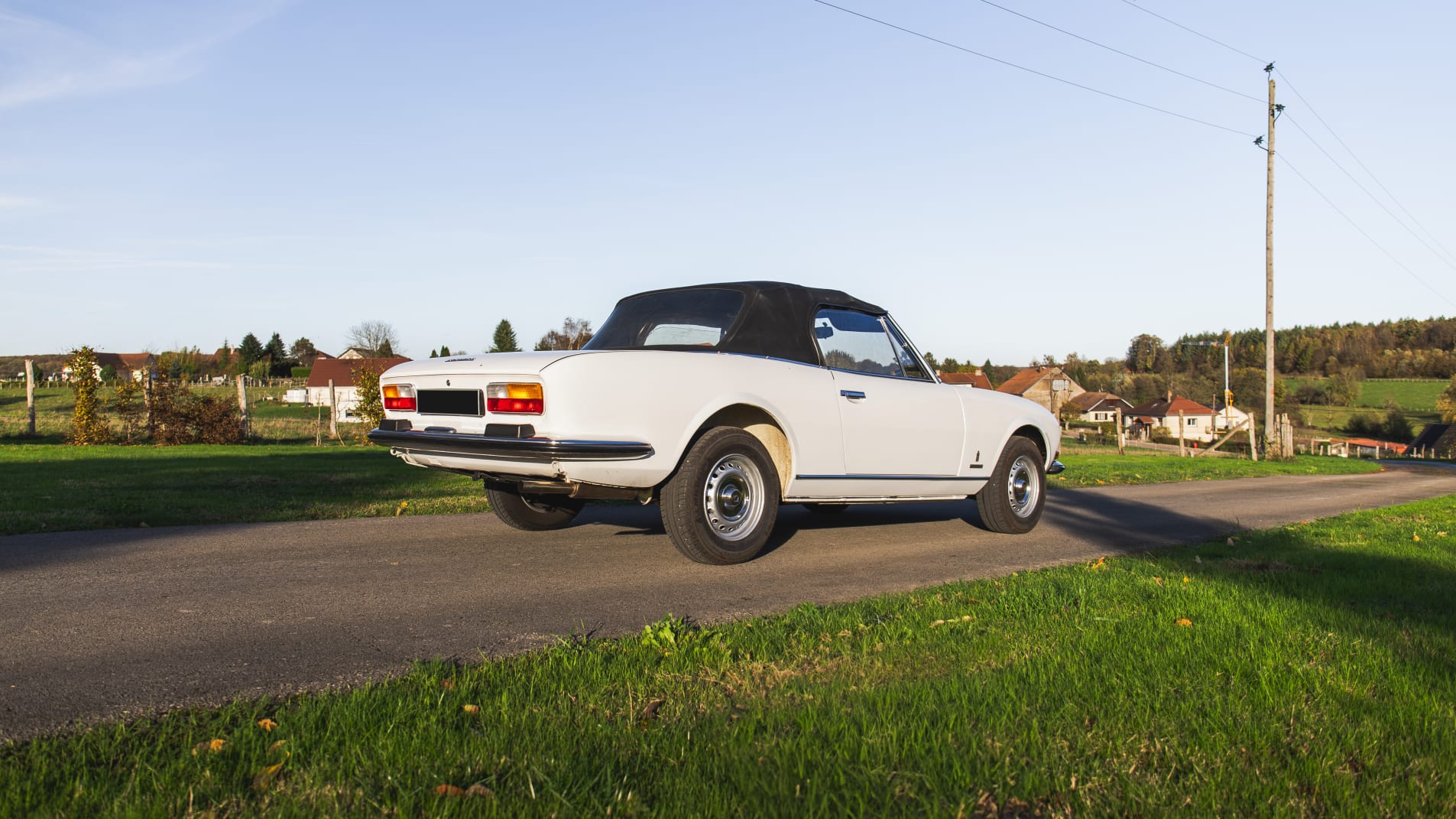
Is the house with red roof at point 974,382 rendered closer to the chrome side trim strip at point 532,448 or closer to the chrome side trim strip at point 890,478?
the chrome side trim strip at point 890,478

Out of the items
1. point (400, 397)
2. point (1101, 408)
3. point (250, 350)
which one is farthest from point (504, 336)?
point (400, 397)

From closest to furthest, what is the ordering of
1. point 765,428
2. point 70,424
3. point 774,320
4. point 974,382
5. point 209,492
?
point 765,428 → point 774,320 → point 209,492 → point 974,382 → point 70,424

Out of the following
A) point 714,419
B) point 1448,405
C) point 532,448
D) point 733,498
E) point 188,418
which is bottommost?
point 1448,405

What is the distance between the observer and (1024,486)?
848 centimetres

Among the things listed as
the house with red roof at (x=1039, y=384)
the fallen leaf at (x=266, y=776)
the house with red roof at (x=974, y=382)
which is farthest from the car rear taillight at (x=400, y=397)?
the house with red roof at (x=1039, y=384)

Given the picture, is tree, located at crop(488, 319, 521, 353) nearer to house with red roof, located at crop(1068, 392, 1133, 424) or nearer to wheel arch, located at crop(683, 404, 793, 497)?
house with red roof, located at crop(1068, 392, 1133, 424)

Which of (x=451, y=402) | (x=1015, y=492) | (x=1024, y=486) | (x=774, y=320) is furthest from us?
(x=1024, y=486)

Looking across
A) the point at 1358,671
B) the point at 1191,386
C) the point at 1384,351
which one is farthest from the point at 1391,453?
the point at 1358,671

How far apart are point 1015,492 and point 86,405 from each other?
75.2ft

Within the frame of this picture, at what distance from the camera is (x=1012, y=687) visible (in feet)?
10.4

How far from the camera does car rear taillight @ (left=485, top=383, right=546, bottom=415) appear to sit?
5.21 metres

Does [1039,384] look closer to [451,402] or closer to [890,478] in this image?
[890,478]

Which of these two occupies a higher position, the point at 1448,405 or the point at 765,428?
the point at 765,428

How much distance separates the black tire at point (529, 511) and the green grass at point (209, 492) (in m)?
1.52
